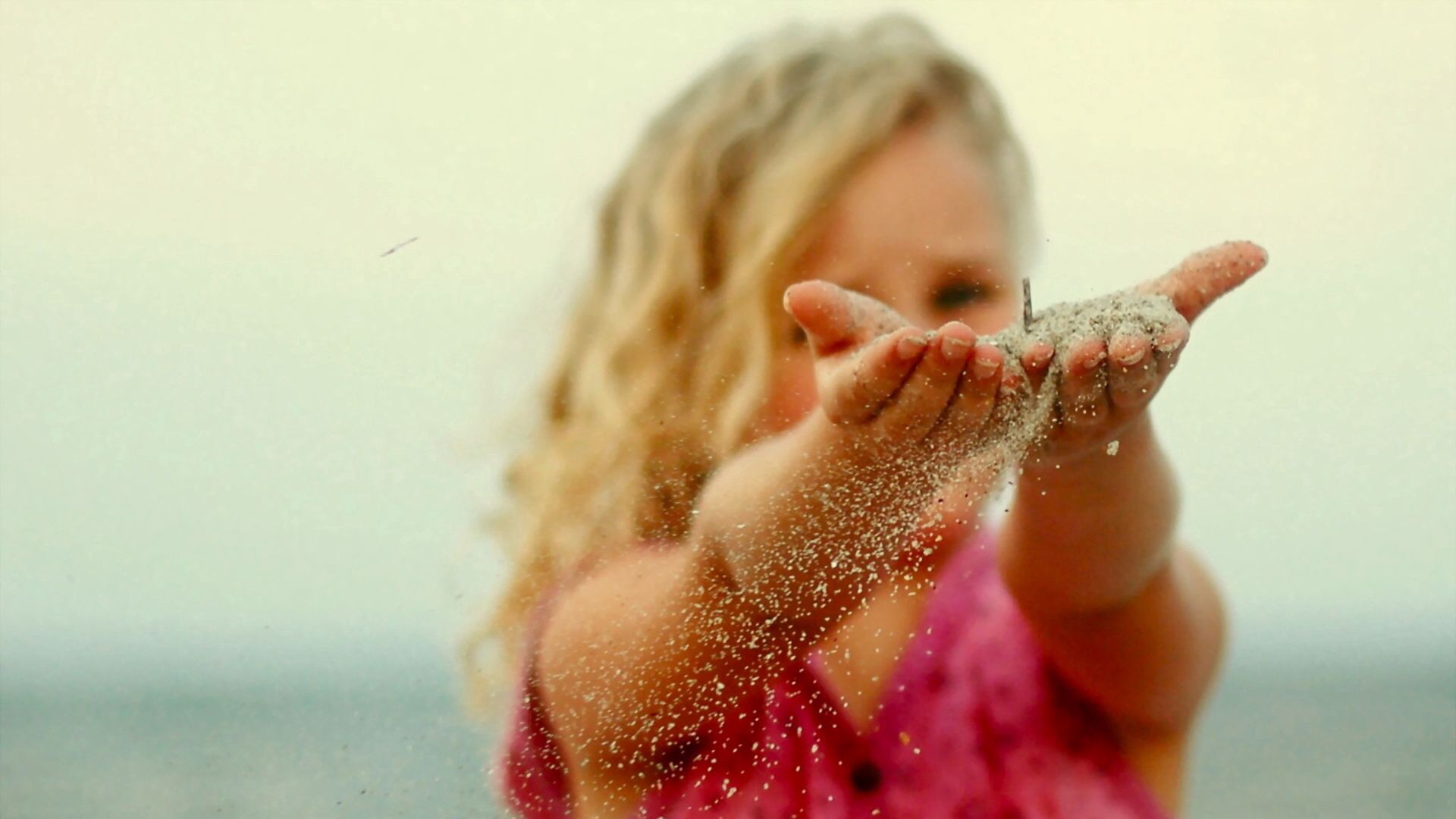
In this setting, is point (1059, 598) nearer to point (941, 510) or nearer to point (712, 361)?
point (941, 510)

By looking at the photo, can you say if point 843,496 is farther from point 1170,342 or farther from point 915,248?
point 915,248

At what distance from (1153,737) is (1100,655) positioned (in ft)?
0.27

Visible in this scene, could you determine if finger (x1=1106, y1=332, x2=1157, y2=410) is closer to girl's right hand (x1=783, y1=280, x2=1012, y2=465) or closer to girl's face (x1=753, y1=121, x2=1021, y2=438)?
girl's right hand (x1=783, y1=280, x2=1012, y2=465)

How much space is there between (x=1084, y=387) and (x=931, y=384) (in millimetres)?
44

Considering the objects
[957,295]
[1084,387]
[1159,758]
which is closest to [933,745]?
[1159,758]

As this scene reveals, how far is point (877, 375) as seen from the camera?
0.32m

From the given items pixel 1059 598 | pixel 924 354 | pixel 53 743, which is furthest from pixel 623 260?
pixel 53 743

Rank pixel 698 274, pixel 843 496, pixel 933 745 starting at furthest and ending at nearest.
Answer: pixel 698 274 → pixel 933 745 → pixel 843 496

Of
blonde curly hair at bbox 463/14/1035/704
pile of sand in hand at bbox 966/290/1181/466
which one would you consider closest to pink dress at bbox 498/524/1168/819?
blonde curly hair at bbox 463/14/1035/704

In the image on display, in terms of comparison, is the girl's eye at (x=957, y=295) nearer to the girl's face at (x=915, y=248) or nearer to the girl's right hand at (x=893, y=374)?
the girl's face at (x=915, y=248)

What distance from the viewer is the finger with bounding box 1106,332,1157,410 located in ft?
1.01

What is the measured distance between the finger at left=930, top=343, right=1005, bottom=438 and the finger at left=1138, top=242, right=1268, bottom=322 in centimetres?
6

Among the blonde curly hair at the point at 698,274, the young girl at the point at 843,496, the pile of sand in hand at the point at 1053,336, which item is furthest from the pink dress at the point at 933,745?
the pile of sand in hand at the point at 1053,336

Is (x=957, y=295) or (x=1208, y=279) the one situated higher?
(x=957, y=295)
